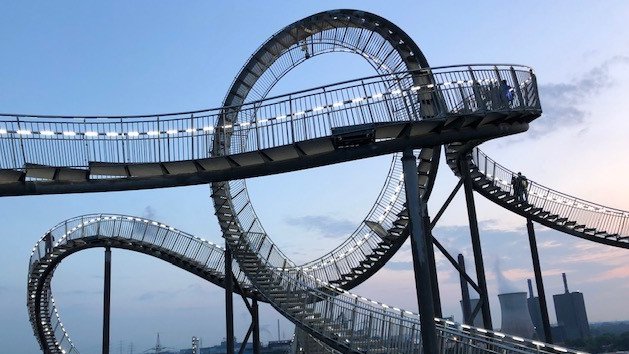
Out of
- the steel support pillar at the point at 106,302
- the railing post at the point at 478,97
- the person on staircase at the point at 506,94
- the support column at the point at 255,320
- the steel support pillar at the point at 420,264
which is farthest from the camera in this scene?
the steel support pillar at the point at 106,302

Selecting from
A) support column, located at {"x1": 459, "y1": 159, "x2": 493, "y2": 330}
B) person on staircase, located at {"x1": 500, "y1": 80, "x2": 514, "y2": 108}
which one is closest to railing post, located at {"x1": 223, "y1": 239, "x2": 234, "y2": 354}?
support column, located at {"x1": 459, "y1": 159, "x2": 493, "y2": 330}

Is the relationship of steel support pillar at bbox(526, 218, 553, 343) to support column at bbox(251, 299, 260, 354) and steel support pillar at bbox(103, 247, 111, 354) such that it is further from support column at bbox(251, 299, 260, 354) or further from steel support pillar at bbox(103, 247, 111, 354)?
steel support pillar at bbox(103, 247, 111, 354)

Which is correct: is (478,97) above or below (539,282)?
above

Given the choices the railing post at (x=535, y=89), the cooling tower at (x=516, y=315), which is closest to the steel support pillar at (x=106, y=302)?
the railing post at (x=535, y=89)

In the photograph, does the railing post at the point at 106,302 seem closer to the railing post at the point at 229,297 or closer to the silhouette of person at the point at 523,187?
the railing post at the point at 229,297

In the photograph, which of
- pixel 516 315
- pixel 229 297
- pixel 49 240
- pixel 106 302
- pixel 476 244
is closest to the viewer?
pixel 476 244

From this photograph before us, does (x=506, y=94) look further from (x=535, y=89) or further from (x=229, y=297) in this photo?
(x=229, y=297)

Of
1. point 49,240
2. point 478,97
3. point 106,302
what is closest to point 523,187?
point 478,97

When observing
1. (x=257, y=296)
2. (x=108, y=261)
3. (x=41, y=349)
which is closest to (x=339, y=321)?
(x=257, y=296)
